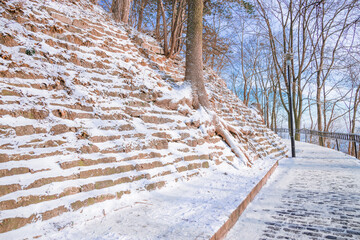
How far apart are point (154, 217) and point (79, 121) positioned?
1.96 metres

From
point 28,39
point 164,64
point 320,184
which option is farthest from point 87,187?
point 164,64

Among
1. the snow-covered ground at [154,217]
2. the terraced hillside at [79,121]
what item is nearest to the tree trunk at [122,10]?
the terraced hillside at [79,121]

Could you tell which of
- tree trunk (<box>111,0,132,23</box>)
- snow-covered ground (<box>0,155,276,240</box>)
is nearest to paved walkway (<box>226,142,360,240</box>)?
snow-covered ground (<box>0,155,276,240</box>)

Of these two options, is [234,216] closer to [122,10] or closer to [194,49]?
[194,49]

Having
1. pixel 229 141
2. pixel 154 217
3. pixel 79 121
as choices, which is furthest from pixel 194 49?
pixel 154 217

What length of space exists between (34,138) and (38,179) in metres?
0.62

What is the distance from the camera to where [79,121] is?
11.4 ft

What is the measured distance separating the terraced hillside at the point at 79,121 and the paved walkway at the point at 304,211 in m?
1.53

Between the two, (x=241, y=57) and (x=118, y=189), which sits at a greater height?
(x=241, y=57)

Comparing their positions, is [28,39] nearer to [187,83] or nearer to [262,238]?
[187,83]

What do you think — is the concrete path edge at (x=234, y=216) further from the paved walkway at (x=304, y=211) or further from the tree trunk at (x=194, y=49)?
the tree trunk at (x=194, y=49)

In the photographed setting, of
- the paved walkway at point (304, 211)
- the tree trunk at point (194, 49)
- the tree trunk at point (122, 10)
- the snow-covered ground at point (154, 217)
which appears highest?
the tree trunk at point (122, 10)

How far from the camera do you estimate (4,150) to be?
97.2 inches

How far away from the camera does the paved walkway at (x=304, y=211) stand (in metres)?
2.65
